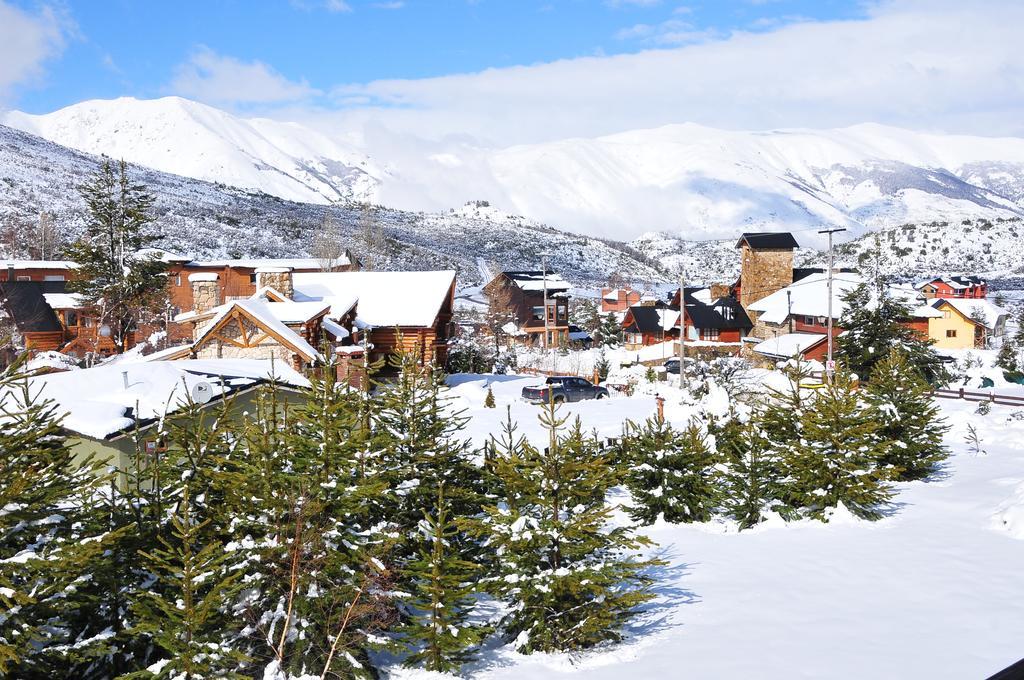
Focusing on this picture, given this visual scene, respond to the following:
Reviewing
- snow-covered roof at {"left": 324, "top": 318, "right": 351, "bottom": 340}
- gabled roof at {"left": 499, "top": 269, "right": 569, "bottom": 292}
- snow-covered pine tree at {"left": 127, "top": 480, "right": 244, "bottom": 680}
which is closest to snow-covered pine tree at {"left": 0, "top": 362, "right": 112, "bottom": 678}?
snow-covered pine tree at {"left": 127, "top": 480, "right": 244, "bottom": 680}

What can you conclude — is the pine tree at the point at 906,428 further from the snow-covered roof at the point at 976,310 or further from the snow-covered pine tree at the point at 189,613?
the snow-covered roof at the point at 976,310

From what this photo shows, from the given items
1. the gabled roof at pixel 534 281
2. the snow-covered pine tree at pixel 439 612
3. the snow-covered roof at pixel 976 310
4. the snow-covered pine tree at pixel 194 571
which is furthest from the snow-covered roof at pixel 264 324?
the snow-covered roof at pixel 976 310

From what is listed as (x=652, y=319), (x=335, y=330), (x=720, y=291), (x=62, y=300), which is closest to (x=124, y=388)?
(x=335, y=330)

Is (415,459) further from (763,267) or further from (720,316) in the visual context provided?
(763,267)

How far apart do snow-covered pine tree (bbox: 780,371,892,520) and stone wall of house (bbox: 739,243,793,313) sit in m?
62.0

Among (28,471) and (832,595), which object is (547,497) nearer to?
(832,595)

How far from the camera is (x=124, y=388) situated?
718 inches

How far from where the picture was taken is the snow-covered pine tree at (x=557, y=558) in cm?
1184

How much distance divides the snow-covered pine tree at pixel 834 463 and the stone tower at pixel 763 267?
62.2m

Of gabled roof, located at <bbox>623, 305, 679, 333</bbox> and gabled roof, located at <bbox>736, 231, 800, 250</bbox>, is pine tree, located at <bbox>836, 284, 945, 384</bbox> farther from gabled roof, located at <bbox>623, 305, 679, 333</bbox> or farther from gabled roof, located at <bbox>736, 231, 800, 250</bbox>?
gabled roof, located at <bbox>736, 231, 800, 250</bbox>

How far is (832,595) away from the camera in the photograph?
13727 millimetres

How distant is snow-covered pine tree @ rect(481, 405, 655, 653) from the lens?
11.8 m

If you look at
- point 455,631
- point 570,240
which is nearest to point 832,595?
point 455,631

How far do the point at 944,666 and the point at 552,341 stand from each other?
210 feet
